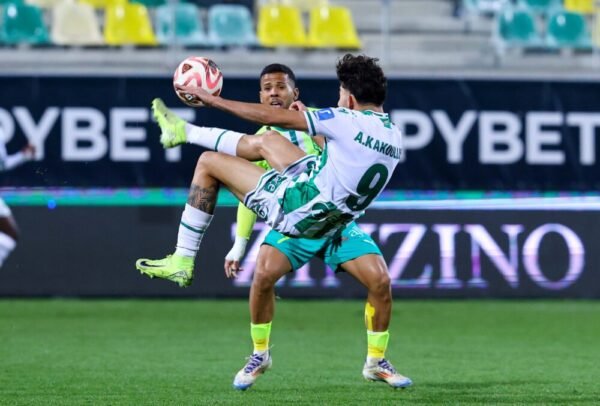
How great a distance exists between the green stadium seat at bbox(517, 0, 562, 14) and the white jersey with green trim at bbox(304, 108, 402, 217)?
10720 millimetres

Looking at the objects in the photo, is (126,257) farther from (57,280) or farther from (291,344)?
(291,344)

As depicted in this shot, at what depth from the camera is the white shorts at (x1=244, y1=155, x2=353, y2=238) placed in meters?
Result: 7.94

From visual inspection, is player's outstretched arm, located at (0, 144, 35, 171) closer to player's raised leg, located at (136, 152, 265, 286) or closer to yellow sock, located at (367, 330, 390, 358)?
player's raised leg, located at (136, 152, 265, 286)

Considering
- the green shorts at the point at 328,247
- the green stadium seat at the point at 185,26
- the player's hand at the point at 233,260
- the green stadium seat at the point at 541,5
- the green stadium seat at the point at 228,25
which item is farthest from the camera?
the green stadium seat at the point at 541,5

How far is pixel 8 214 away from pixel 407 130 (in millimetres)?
4901

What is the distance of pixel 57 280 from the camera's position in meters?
15.4

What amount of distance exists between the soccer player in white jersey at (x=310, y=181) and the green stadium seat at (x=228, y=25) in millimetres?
8073

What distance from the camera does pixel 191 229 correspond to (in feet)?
27.3

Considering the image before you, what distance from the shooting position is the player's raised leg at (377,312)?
8.48 metres

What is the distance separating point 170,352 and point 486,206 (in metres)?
5.75

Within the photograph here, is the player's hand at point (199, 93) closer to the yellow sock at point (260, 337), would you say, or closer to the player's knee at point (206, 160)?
the player's knee at point (206, 160)

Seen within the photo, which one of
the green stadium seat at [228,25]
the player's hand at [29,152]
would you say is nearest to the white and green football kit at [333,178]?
the player's hand at [29,152]

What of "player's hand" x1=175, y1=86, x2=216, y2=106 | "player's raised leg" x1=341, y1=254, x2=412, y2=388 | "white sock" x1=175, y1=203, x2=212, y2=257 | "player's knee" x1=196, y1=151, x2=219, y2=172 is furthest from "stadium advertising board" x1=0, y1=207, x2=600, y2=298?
"player's hand" x1=175, y1=86, x2=216, y2=106

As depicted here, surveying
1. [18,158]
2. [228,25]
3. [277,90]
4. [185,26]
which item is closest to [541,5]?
[228,25]
